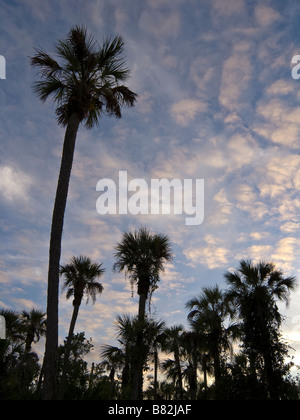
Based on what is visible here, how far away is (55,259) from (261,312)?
13.8m

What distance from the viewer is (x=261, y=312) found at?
744 inches

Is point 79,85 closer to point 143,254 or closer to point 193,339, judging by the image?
point 143,254

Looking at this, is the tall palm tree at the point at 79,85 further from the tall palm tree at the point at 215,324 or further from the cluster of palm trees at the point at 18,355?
the tall palm tree at the point at 215,324

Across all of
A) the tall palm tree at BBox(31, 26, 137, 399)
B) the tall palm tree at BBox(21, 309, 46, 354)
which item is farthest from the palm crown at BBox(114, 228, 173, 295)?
the tall palm tree at BBox(21, 309, 46, 354)

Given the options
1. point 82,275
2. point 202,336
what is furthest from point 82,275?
point 202,336

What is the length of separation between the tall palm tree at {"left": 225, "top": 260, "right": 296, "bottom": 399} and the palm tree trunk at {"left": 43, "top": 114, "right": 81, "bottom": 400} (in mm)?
11753

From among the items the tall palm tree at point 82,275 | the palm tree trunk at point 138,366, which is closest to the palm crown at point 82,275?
the tall palm tree at point 82,275

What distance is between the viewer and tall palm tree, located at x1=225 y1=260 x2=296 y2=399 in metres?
17.5

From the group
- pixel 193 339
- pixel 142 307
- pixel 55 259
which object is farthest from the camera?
pixel 193 339

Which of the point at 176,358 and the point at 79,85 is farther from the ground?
the point at 79,85

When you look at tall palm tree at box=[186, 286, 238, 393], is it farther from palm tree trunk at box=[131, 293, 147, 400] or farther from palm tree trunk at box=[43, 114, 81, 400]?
palm tree trunk at box=[43, 114, 81, 400]

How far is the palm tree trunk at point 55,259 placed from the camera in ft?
29.1
